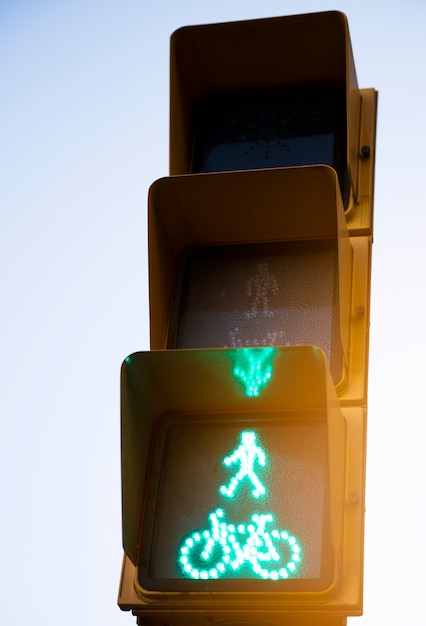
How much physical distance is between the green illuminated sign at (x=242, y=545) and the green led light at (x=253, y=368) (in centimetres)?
14

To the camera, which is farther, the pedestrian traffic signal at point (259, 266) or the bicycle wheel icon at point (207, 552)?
the pedestrian traffic signal at point (259, 266)

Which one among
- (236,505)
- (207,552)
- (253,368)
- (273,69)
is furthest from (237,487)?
(273,69)

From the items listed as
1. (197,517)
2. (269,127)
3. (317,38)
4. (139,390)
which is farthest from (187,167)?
(197,517)

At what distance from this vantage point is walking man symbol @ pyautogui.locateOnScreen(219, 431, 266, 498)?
265 centimetres

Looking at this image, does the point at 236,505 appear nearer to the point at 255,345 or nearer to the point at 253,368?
the point at 253,368

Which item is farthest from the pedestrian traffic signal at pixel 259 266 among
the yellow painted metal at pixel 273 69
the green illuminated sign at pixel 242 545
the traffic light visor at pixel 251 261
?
the green illuminated sign at pixel 242 545

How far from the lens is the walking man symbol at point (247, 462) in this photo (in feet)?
8.70

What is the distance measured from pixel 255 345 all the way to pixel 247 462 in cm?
35

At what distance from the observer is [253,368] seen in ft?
8.66

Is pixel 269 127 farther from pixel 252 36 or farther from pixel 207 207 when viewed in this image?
pixel 207 207

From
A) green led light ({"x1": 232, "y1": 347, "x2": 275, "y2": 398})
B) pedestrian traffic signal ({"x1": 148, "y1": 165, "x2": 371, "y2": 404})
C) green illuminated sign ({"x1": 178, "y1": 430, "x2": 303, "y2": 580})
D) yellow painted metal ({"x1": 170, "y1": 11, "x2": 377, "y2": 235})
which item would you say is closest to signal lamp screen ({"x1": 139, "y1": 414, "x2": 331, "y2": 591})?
green illuminated sign ({"x1": 178, "y1": 430, "x2": 303, "y2": 580})

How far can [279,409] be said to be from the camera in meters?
2.78

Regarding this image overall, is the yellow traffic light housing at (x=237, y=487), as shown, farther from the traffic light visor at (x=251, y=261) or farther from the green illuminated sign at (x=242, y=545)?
the traffic light visor at (x=251, y=261)

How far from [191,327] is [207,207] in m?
0.30
